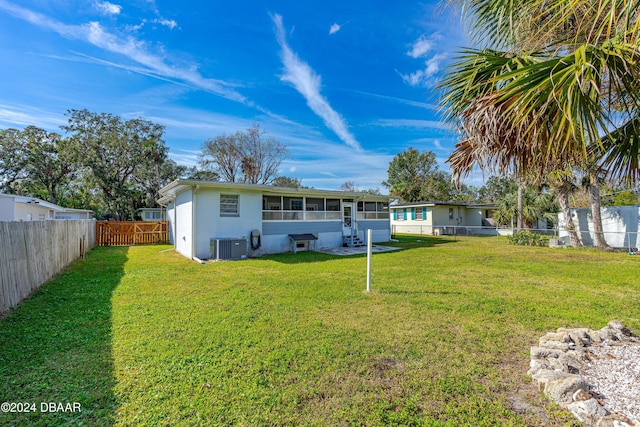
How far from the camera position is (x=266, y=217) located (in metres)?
13.0

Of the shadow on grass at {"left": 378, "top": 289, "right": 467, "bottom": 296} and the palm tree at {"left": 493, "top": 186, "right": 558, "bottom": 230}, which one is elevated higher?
the palm tree at {"left": 493, "top": 186, "right": 558, "bottom": 230}

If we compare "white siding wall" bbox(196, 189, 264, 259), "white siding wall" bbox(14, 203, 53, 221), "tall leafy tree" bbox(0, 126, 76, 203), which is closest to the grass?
"white siding wall" bbox(196, 189, 264, 259)

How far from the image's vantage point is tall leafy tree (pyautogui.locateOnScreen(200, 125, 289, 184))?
94.5ft

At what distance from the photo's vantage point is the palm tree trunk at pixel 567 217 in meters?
14.3

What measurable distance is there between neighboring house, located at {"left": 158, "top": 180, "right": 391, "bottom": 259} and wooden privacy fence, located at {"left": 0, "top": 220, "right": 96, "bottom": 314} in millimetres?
3812

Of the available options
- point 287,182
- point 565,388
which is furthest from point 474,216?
point 565,388

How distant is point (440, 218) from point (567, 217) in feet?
31.6

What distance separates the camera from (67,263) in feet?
30.5

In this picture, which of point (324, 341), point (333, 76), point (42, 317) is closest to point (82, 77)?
point (42, 317)

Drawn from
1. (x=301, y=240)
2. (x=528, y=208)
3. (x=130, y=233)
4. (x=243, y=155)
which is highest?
(x=243, y=155)

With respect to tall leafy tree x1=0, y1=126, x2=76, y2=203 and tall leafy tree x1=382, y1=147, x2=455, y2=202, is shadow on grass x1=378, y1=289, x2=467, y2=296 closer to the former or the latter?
tall leafy tree x1=382, y1=147, x2=455, y2=202

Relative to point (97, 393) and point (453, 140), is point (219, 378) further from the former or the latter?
point (453, 140)

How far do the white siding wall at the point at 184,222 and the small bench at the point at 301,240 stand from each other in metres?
4.35

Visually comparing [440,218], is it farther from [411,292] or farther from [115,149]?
[115,149]
